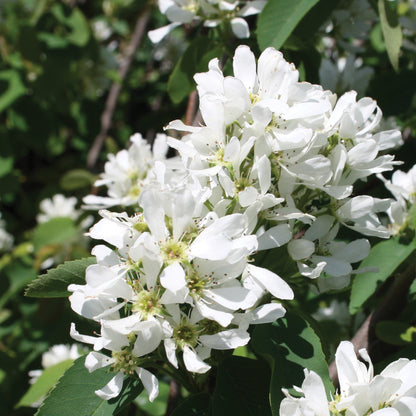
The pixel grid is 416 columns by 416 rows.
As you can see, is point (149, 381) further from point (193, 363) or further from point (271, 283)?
point (271, 283)

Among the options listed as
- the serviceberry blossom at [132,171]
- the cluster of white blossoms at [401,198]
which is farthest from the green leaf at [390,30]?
the serviceberry blossom at [132,171]

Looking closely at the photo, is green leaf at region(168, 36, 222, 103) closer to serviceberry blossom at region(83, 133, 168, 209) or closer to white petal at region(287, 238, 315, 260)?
serviceberry blossom at region(83, 133, 168, 209)

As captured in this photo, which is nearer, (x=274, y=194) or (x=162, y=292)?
(x=162, y=292)

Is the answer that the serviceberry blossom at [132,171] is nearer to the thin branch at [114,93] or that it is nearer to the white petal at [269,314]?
the white petal at [269,314]

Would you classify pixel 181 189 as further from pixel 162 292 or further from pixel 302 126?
pixel 302 126

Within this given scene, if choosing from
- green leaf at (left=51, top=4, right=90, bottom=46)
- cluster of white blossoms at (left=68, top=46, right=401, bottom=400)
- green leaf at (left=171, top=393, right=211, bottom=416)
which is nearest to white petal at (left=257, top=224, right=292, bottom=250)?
cluster of white blossoms at (left=68, top=46, right=401, bottom=400)

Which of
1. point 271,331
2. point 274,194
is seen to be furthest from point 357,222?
point 271,331

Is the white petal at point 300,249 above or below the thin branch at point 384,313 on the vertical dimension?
above
